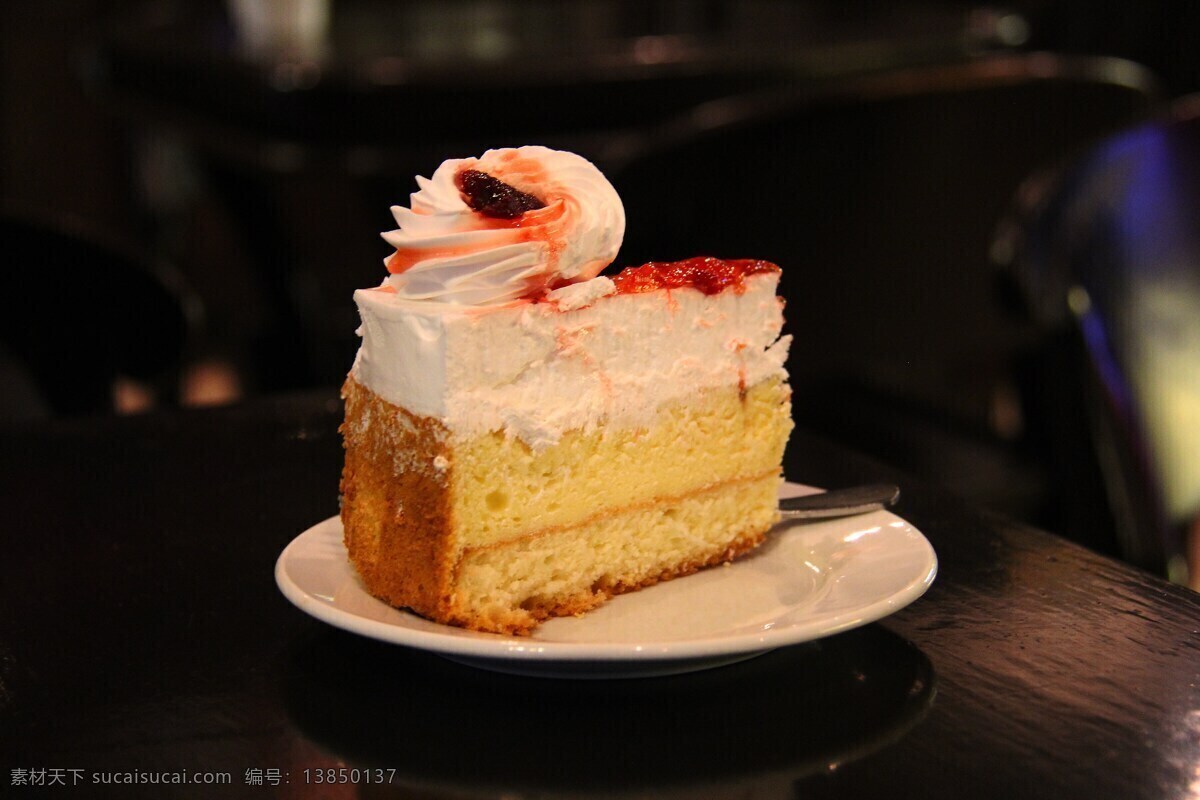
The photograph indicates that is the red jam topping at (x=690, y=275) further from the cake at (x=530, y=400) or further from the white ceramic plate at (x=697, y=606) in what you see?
the white ceramic plate at (x=697, y=606)

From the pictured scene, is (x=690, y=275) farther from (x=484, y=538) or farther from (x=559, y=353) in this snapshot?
(x=484, y=538)

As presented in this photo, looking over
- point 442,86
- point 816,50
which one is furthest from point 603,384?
point 816,50

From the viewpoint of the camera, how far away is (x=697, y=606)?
1.19 meters

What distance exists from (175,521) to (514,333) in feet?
1.75

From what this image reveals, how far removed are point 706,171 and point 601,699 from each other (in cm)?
166

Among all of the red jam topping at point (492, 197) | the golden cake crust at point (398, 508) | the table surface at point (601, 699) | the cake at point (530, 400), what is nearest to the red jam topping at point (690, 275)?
the cake at point (530, 400)

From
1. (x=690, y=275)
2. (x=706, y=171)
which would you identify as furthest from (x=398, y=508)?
(x=706, y=171)

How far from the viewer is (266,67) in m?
3.08

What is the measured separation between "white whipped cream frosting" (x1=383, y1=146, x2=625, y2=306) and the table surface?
30 cm

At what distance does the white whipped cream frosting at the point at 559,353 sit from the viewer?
1081 millimetres

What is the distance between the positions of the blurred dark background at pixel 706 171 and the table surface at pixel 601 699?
485 mm

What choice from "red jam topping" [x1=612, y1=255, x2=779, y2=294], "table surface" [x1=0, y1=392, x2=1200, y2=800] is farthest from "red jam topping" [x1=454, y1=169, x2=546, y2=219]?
"table surface" [x1=0, y1=392, x2=1200, y2=800]

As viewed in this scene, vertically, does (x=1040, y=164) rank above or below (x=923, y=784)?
above

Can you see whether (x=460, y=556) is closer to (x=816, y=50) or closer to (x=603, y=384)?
(x=603, y=384)
